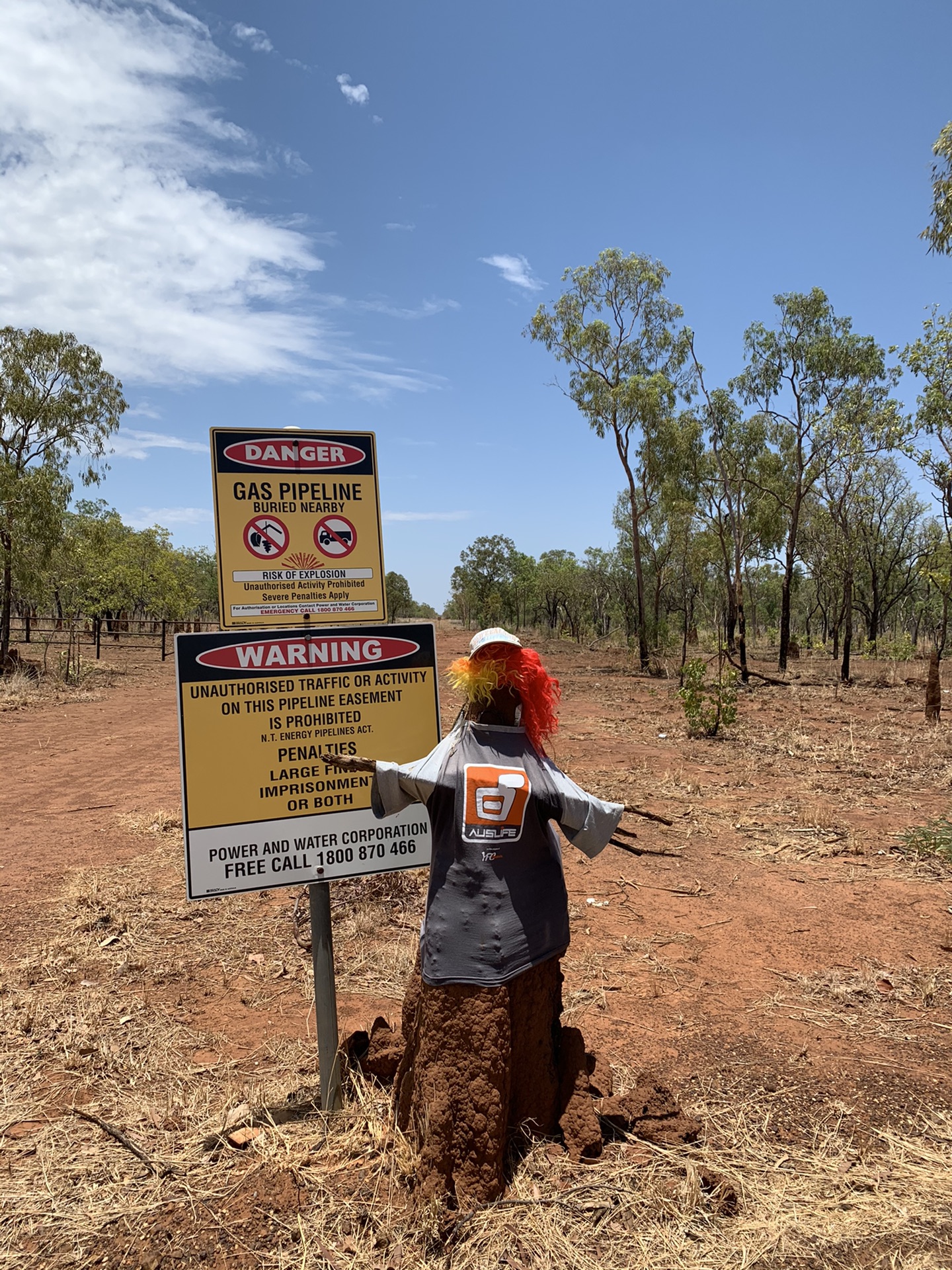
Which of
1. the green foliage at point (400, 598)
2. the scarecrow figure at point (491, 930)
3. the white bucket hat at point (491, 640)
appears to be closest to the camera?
the scarecrow figure at point (491, 930)

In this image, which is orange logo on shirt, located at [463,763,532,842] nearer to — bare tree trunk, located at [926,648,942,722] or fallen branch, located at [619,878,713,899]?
fallen branch, located at [619,878,713,899]

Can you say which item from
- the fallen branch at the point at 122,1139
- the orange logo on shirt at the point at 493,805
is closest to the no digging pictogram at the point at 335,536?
the orange logo on shirt at the point at 493,805

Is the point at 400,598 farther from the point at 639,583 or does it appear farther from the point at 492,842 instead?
the point at 492,842

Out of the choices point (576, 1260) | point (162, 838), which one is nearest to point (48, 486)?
point (162, 838)

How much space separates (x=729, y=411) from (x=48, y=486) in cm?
2005

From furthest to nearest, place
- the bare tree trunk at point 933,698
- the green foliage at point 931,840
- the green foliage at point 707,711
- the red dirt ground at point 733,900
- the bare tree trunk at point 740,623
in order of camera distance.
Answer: the bare tree trunk at point 740,623, the bare tree trunk at point 933,698, the green foliage at point 707,711, the green foliage at point 931,840, the red dirt ground at point 733,900

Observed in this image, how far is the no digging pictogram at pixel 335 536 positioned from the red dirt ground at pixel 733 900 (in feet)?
7.72

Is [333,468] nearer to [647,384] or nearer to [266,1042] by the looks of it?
[266,1042]

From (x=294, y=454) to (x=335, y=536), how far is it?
330mm

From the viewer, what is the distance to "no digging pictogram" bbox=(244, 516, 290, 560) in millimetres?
2711

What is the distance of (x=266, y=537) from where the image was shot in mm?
2729

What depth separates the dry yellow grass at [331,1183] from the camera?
87.0 inches

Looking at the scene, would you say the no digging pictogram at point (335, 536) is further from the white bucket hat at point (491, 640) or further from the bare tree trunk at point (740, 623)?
the bare tree trunk at point (740, 623)

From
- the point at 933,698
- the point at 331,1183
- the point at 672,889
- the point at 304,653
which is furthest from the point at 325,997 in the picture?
the point at 933,698
